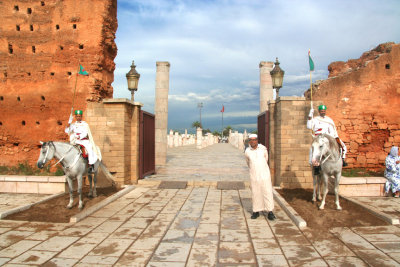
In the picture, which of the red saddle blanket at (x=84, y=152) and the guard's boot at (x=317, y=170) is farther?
the red saddle blanket at (x=84, y=152)

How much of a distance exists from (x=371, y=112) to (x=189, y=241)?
11.5 metres

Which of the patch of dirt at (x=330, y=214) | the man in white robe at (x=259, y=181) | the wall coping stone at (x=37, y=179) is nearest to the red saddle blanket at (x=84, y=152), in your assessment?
the wall coping stone at (x=37, y=179)

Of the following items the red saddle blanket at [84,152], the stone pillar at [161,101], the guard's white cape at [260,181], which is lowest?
the guard's white cape at [260,181]

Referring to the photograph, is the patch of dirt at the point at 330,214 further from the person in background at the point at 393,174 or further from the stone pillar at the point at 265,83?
the stone pillar at the point at 265,83

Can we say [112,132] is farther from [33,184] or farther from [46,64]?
[46,64]

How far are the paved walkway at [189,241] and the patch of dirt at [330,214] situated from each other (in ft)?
0.86

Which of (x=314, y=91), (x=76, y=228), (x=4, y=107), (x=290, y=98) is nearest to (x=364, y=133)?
(x=314, y=91)

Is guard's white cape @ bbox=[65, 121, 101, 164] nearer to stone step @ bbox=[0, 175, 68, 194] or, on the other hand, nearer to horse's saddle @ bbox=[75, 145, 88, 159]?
horse's saddle @ bbox=[75, 145, 88, 159]

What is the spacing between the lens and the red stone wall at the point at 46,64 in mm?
12062

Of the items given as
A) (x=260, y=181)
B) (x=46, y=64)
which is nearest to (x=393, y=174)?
(x=260, y=181)

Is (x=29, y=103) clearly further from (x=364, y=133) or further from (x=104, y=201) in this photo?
(x=364, y=133)

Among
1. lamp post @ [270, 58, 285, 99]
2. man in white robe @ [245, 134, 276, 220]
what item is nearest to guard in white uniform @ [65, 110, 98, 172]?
man in white robe @ [245, 134, 276, 220]

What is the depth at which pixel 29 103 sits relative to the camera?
12375mm

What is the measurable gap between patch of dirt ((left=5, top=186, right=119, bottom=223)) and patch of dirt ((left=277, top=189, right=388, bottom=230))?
15.4 ft
